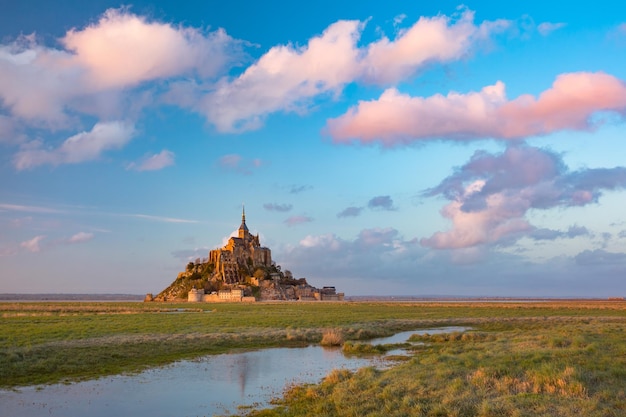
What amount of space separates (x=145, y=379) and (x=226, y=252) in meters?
164

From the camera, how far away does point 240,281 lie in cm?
17188

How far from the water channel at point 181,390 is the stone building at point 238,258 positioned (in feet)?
483

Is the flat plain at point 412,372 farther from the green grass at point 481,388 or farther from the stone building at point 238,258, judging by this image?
the stone building at point 238,258

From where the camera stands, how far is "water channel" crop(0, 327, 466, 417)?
16.5m

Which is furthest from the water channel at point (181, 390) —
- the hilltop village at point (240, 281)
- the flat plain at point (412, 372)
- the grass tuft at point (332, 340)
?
the hilltop village at point (240, 281)

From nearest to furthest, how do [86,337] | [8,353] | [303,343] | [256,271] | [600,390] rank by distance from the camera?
1. [600,390]
2. [8,353]
3. [86,337]
4. [303,343]
5. [256,271]

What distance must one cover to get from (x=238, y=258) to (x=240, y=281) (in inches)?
574

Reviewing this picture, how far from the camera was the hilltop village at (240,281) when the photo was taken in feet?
516

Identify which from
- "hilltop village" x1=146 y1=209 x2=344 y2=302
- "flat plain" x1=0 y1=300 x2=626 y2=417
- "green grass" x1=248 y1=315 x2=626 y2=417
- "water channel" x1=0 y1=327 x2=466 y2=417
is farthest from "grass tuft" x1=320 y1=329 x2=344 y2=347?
"hilltop village" x1=146 y1=209 x2=344 y2=302

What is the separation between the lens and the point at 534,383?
16.8 meters

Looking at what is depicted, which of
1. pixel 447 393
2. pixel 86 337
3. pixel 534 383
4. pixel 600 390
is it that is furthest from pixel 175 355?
pixel 600 390

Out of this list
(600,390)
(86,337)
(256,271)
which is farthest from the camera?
(256,271)

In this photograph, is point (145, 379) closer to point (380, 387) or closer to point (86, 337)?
point (380, 387)

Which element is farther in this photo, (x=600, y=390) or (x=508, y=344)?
(x=508, y=344)
